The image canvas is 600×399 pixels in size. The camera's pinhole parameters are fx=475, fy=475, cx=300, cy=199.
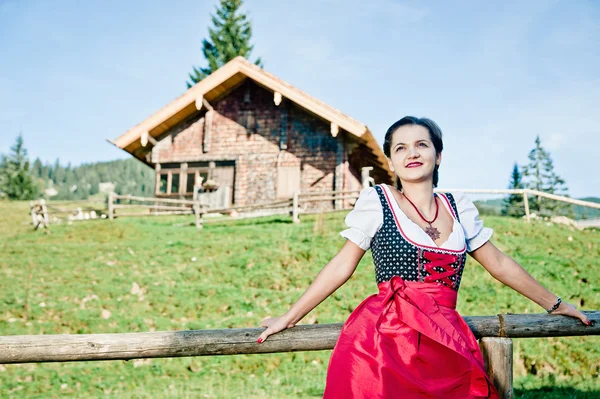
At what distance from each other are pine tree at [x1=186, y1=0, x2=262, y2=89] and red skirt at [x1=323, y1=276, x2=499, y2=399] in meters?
32.8

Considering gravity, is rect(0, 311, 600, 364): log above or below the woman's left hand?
below

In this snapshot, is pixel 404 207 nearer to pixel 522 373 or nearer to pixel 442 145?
pixel 442 145

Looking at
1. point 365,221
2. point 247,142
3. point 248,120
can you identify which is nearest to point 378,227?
point 365,221

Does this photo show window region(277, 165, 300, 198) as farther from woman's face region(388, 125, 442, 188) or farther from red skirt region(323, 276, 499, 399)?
red skirt region(323, 276, 499, 399)

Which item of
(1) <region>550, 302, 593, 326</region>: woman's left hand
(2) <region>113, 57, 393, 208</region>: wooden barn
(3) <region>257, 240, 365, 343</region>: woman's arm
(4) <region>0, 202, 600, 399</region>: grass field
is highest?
(2) <region>113, 57, 393, 208</region>: wooden barn

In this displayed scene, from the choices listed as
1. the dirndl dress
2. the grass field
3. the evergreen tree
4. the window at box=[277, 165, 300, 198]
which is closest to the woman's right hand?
the dirndl dress

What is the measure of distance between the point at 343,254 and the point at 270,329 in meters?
0.54

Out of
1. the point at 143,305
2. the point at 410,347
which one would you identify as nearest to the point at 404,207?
the point at 410,347

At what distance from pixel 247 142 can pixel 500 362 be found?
16574 millimetres

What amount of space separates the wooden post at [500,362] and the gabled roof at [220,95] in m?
13.3

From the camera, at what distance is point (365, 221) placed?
213 cm

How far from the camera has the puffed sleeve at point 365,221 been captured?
2.13 metres

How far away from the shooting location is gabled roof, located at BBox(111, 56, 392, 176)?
1589 centimetres

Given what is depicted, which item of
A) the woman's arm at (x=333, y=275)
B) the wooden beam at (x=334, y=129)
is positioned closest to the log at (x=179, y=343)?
the woman's arm at (x=333, y=275)
